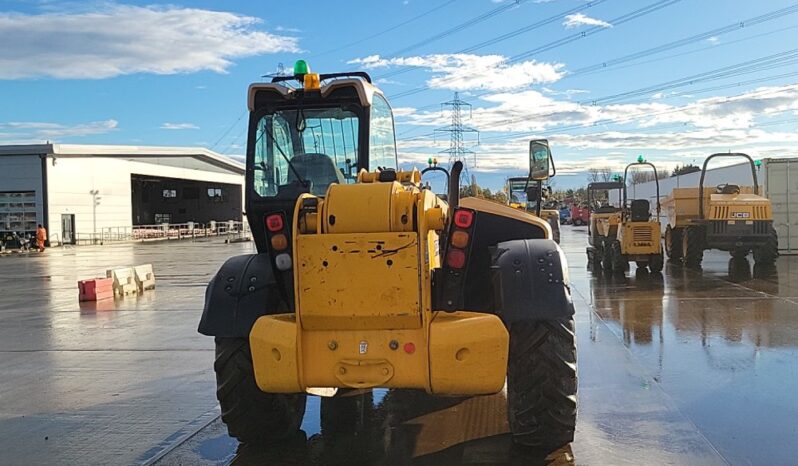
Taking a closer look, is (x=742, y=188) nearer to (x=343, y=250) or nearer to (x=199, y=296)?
(x=199, y=296)

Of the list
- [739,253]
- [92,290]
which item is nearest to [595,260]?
[739,253]

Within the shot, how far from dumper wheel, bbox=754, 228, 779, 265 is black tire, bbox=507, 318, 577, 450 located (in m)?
13.8

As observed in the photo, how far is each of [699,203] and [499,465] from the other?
49.0ft

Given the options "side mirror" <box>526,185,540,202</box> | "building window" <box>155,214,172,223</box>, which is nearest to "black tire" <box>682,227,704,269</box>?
"side mirror" <box>526,185,540,202</box>

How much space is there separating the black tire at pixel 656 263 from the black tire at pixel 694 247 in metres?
1.64

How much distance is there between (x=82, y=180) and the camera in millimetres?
44469

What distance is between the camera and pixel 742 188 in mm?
18016

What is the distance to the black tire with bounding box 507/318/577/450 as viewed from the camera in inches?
181

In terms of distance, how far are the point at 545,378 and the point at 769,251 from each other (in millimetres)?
14069

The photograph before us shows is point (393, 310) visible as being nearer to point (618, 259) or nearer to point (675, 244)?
point (618, 259)

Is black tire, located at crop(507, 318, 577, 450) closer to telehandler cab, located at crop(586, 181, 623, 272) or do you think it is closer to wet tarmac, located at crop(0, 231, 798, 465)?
wet tarmac, located at crop(0, 231, 798, 465)

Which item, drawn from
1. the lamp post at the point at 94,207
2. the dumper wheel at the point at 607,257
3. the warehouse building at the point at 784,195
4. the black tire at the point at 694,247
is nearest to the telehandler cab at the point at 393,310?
the dumper wheel at the point at 607,257

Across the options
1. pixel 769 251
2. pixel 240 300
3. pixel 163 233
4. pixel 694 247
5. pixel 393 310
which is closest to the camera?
pixel 393 310

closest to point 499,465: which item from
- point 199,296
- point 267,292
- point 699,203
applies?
point 267,292
